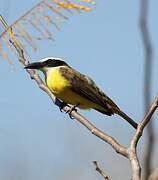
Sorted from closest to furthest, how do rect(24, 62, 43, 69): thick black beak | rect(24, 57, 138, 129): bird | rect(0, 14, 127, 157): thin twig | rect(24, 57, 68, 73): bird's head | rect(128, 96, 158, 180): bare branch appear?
rect(128, 96, 158, 180): bare branch
rect(0, 14, 127, 157): thin twig
rect(24, 62, 43, 69): thick black beak
rect(24, 57, 138, 129): bird
rect(24, 57, 68, 73): bird's head

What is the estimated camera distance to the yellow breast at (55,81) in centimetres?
530

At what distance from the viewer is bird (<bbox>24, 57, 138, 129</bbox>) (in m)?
5.22

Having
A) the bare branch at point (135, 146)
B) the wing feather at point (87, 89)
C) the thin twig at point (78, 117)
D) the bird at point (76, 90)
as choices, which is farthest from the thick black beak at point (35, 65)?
the bare branch at point (135, 146)

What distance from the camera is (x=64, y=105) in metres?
5.22

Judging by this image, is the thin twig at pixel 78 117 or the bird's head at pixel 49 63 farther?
the bird's head at pixel 49 63

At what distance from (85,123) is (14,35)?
813 mm

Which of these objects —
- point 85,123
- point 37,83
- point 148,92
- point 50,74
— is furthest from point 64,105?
point 148,92

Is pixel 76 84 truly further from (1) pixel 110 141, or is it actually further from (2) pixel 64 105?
(1) pixel 110 141

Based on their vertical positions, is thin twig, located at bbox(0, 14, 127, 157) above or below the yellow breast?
above

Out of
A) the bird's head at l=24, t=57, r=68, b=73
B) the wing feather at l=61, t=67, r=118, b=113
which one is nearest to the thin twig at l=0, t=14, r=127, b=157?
the wing feather at l=61, t=67, r=118, b=113

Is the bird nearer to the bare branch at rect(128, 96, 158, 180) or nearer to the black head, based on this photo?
→ the black head

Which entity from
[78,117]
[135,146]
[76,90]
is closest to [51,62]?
[76,90]

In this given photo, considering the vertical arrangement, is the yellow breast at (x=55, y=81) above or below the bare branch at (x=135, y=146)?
below

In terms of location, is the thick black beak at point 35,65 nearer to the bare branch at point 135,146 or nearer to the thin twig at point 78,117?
the thin twig at point 78,117
